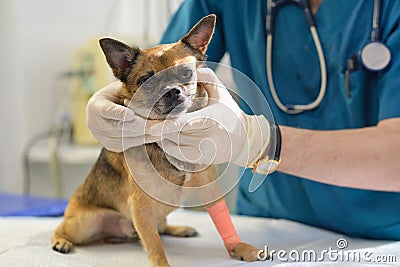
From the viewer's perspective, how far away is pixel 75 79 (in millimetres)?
2072

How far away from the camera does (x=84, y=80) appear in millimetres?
2008

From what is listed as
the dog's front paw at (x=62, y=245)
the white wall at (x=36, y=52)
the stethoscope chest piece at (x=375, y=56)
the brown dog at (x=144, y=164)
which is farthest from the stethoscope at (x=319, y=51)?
the white wall at (x=36, y=52)

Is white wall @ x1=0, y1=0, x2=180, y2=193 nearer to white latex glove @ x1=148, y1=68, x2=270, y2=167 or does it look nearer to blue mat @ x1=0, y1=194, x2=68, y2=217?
blue mat @ x1=0, y1=194, x2=68, y2=217

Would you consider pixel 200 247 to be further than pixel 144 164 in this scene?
Yes

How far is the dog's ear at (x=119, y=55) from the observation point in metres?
0.74

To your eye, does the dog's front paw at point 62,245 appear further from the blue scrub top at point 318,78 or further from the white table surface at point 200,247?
the blue scrub top at point 318,78

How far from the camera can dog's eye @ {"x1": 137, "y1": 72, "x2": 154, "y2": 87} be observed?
0.73 meters

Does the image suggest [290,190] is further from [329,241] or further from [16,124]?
[16,124]

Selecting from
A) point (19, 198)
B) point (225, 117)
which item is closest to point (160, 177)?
point (225, 117)

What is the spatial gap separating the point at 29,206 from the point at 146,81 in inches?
32.4

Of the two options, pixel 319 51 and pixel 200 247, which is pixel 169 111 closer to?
pixel 200 247

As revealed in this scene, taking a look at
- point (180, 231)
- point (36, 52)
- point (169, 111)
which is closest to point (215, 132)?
point (169, 111)

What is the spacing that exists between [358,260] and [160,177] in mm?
299

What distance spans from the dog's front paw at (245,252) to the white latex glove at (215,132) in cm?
15
